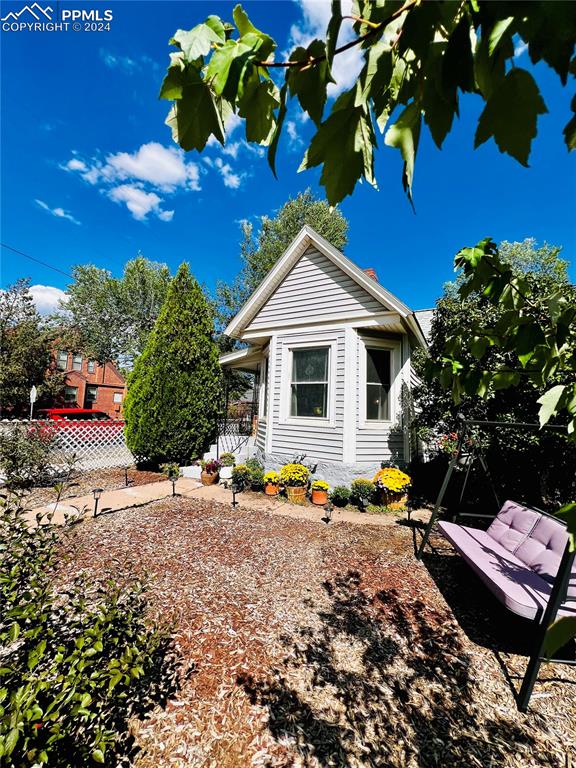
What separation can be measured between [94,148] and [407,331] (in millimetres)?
12186

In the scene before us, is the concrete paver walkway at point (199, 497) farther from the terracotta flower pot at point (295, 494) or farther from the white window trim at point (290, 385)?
the white window trim at point (290, 385)

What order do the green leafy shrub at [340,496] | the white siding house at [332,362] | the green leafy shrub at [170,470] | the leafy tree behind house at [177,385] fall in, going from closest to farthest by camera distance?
the green leafy shrub at [340,496]
the white siding house at [332,362]
the green leafy shrub at [170,470]
the leafy tree behind house at [177,385]

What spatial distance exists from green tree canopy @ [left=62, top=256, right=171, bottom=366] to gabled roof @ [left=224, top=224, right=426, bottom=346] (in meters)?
18.9

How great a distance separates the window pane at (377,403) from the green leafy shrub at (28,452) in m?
8.46

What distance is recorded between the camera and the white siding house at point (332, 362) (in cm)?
763

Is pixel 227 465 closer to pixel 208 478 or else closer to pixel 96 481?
pixel 208 478

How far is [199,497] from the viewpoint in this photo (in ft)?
24.9

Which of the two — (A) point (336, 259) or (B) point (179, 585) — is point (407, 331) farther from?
(B) point (179, 585)

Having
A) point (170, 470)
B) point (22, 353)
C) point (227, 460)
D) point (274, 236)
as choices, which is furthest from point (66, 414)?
point (274, 236)

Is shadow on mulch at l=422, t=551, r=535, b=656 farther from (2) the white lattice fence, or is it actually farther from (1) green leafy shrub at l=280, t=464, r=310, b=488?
(2) the white lattice fence

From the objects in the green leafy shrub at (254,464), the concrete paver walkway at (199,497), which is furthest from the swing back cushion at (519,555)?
the green leafy shrub at (254,464)

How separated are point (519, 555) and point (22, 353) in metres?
25.8

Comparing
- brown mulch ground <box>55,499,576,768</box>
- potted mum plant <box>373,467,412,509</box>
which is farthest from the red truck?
potted mum plant <box>373,467,412,509</box>

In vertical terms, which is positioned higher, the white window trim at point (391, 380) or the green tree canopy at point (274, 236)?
the green tree canopy at point (274, 236)
